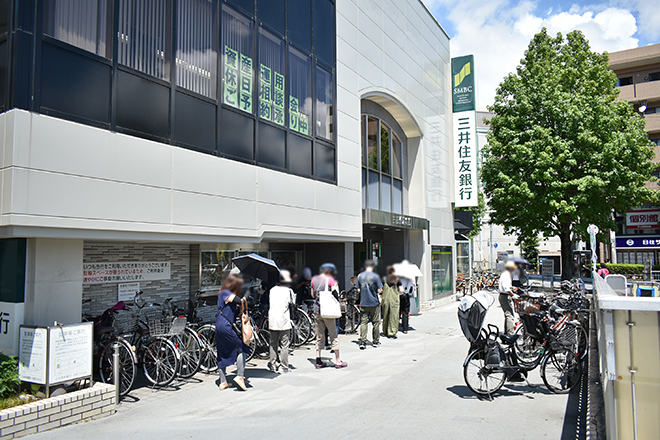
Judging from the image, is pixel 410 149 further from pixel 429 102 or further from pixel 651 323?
pixel 651 323

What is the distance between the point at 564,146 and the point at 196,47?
20.4m

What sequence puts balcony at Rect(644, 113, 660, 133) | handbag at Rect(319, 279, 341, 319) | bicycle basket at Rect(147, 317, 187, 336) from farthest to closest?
balcony at Rect(644, 113, 660, 133)
handbag at Rect(319, 279, 341, 319)
bicycle basket at Rect(147, 317, 187, 336)

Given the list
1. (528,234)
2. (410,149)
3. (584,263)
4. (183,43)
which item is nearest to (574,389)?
(183,43)

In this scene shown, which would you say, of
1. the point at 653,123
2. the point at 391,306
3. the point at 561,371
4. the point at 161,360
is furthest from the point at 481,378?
the point at 653,123

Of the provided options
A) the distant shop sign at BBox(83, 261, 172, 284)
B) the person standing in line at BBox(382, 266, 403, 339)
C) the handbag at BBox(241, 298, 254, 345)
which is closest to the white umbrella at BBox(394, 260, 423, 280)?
the person standing in line at BBox(382, 266, 403, 339)

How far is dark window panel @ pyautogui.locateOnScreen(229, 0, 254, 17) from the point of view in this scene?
948 cm

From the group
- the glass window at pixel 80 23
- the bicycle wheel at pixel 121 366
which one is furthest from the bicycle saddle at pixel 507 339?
the glass window at pixel 80 23

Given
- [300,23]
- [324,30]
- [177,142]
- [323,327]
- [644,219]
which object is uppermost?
[324,30]

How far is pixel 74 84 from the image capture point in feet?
21.3

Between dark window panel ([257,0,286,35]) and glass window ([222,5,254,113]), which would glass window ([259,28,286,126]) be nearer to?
dark window panel ([257,0,286,35])

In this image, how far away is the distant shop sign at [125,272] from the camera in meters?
8.26

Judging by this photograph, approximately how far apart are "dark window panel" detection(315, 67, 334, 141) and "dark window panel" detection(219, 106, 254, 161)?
2.88 m

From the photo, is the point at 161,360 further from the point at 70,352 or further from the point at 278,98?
the point at 278,98

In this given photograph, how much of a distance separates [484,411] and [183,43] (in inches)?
298
